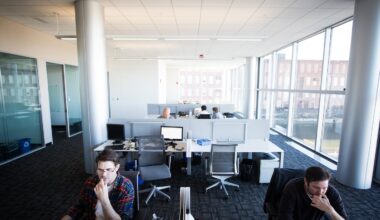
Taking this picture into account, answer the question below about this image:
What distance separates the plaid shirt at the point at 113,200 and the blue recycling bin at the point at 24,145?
4.35 m

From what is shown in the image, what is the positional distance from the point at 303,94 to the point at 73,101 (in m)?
7.27

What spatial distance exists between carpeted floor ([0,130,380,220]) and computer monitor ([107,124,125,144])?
2.83ft

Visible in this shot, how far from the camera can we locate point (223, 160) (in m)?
2.91

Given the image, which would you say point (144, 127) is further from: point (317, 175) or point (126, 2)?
point (317, 175)

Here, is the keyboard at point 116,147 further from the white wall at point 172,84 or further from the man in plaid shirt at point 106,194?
the white wall at point 172,84

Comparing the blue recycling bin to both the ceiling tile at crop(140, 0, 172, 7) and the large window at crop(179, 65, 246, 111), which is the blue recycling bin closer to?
the ceiling tile at crop(140, 0, 172, 7)

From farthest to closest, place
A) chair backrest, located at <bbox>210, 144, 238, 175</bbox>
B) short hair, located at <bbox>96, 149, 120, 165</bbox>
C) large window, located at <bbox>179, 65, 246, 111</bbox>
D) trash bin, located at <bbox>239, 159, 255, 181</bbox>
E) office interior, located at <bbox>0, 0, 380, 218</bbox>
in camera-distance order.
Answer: large window, located at <bbox>179, 65, 246, 111</bbox>
trash bin, located at <bbox>239, 159, 255, 181</bbox>
office interior, located at <bbox>0, 0, 380, 218</bbox>
chair backrest, located at <bbox>210, 144, 238, 175</bbox>
short hair, located at <bbox>96, 149, 120, 165</bbox>

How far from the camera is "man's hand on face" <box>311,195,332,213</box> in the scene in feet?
4.43

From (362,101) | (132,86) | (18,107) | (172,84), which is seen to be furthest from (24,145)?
(172,84)

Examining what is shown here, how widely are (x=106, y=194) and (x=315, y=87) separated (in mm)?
5405

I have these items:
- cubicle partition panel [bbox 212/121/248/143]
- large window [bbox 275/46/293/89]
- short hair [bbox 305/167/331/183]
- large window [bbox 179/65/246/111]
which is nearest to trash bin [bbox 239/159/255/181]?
cubicle partition panel [bbox 212/121/248/143]

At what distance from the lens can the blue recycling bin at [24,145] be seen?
4617mm

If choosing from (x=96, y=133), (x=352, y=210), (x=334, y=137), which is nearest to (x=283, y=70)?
(x=334, y=137)

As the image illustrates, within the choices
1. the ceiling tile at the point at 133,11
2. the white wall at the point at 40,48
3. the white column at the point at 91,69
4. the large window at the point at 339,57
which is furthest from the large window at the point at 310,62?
the white wall at the point at 40,48
